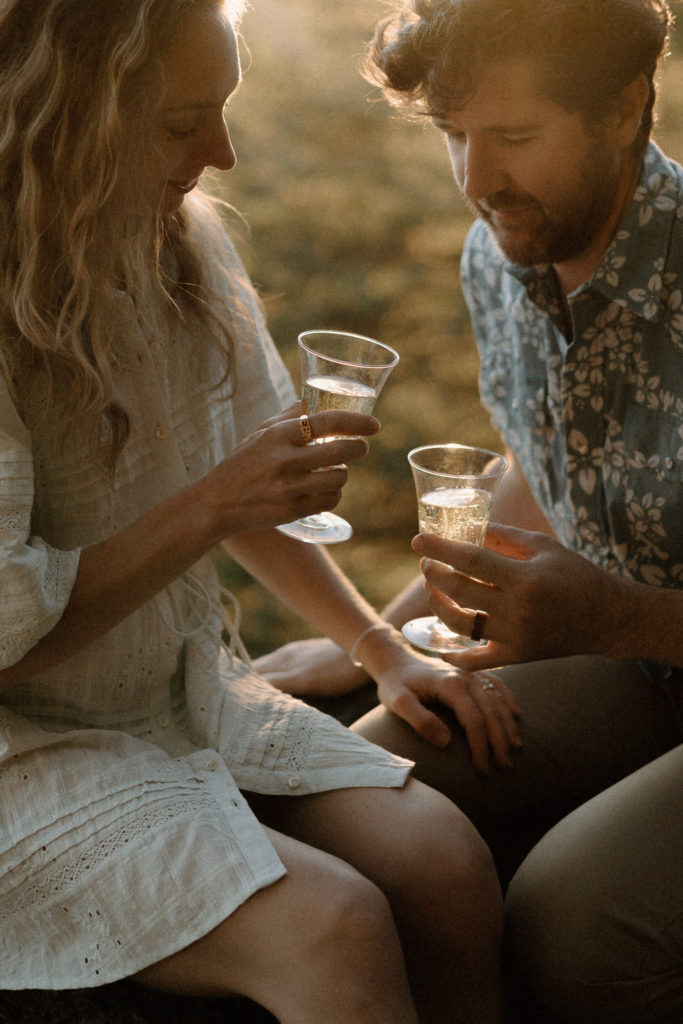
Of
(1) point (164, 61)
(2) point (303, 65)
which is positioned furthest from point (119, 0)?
(2) point (303, 65)

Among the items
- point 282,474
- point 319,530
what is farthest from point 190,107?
point 319,530

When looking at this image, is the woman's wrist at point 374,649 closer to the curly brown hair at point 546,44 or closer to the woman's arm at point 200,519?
the woman's arm at point 200,519

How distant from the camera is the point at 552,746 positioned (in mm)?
2520

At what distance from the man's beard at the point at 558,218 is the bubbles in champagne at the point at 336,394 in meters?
0.81

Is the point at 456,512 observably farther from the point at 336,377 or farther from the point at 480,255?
the point at 480,255

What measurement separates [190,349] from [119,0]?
0.69m

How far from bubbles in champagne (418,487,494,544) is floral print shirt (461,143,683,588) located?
0.63 m

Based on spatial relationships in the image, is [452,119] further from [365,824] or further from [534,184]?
[365,824]

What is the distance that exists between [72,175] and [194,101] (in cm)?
26

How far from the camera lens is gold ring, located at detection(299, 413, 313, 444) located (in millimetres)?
1829

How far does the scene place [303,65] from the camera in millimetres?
10016

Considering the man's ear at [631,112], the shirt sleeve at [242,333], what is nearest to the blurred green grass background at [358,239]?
the shirt sleeve at [242,333]

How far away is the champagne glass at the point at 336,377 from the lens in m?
1.94

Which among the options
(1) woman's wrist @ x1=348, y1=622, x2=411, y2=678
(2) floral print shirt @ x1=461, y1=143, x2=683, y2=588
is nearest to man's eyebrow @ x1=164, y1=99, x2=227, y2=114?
(2) floral print shirt @ x1=461, y1=143, x2=683, y2=588
